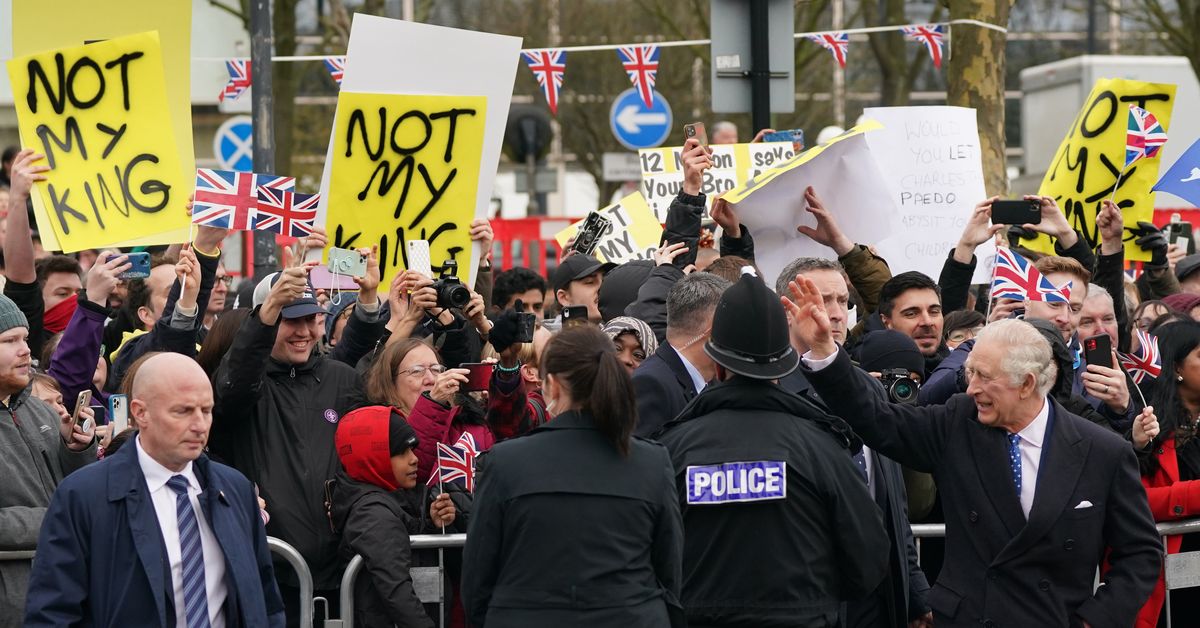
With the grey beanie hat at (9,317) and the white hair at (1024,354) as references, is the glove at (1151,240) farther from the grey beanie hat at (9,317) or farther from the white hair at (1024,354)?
the grey beanie hat at (9,317)

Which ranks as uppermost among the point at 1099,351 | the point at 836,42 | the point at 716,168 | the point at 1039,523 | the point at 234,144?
the point at 836,42

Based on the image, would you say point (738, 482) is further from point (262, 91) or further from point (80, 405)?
point (262, 91)

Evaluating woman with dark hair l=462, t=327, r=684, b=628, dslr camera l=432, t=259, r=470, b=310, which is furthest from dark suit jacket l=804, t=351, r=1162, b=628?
dslr camera l=432, t=259, r=470, b=310

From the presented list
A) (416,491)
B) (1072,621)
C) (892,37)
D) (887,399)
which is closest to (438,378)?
(416,491)

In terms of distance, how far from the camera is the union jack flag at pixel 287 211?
743 cm

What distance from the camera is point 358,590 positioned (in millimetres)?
6480

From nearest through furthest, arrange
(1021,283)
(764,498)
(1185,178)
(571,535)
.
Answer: (571,535) < (764,498) < (1021,283) < (1185,178)

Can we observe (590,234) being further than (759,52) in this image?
No

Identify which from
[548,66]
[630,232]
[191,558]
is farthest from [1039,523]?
[548,66]

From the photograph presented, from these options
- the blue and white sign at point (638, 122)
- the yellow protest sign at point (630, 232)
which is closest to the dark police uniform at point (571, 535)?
the yellow protest sign at point (630, 232)

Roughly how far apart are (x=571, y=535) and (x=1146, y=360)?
325 cm

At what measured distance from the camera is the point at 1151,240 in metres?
9.26

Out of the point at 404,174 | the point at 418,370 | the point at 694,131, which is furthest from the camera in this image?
the point at 694,131

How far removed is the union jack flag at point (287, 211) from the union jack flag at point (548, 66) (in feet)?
19.0
